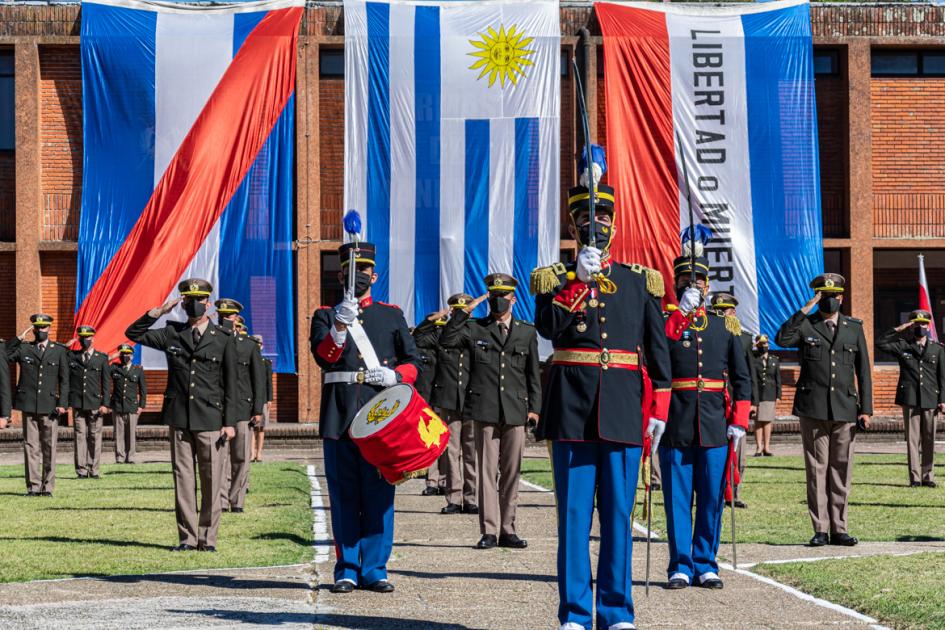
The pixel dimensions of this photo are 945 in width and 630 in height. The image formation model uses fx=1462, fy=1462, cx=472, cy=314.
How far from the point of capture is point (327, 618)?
8.06 m

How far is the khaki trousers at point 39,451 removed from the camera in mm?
18219

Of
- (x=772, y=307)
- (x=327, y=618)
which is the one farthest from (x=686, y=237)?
(x=772, y=307)

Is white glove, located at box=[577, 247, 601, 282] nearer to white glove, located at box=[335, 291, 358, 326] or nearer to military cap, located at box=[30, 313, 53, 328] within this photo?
white glove, located at box=[335, 291, 358, 326]

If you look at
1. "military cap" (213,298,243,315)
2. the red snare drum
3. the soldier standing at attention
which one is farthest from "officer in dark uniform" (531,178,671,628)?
the soldier standing at attention

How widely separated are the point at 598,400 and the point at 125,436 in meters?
20.2

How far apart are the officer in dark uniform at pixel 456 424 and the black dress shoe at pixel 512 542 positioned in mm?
3408

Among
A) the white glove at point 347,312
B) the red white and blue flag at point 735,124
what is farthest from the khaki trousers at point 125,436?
the white glove at point 347,312

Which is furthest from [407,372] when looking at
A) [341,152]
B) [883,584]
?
[341,152]

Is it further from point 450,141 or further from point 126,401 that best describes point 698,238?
point 126,401

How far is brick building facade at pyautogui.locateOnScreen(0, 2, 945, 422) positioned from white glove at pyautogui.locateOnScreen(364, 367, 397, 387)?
2189cm

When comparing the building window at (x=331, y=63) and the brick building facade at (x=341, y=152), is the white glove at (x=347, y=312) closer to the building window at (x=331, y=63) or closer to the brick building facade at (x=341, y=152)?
the brick building facade at (x=341, y=152)

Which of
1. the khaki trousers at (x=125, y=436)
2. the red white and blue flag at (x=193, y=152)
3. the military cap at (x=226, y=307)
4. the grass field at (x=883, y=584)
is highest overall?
the red white and blue flag at (x=193, y=152)

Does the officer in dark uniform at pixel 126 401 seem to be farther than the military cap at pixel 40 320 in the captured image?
Yes

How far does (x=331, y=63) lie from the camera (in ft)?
105
